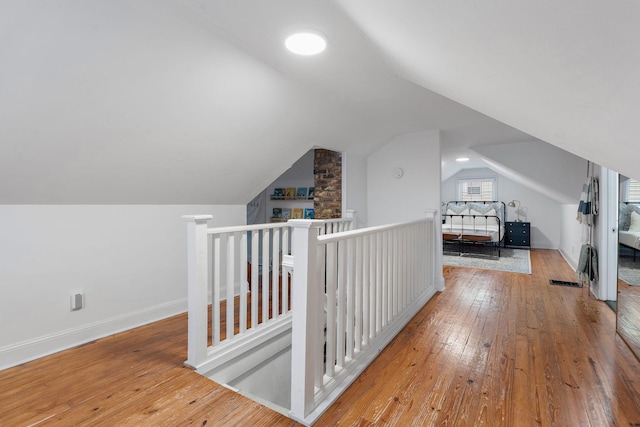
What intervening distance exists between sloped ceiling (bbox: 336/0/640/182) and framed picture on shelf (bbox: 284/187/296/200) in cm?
382

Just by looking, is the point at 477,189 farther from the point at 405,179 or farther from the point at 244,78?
the point at 244,78

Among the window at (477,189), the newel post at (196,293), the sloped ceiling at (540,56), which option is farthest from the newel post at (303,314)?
the window at (477,189)

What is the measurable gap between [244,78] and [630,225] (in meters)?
3.19

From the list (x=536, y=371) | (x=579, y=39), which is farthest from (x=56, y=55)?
(x=536, y=371)

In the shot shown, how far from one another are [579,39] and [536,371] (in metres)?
2.06

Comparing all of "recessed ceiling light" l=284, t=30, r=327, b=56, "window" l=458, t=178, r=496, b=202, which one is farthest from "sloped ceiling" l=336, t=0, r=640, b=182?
"window" l=458, t=178, r=496, b=202

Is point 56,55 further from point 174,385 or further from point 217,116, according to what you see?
point 174,385

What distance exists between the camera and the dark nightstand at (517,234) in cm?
723

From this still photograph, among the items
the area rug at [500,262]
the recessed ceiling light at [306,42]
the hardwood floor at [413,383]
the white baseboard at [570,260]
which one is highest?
the recessed ceiling light at [306,42]

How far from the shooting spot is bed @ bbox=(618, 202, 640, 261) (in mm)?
2344

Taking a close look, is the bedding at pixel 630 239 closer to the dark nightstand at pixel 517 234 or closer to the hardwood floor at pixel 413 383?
the hardwood floor at pixel 413 383

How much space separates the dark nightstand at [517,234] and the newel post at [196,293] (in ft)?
24.3

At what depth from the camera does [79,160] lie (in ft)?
6.70

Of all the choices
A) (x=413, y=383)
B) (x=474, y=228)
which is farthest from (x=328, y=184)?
(x=474, y=228)
